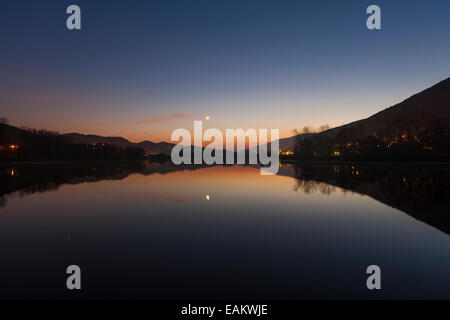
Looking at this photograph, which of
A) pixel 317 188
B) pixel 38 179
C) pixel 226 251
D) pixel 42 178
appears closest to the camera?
pixel 226 251

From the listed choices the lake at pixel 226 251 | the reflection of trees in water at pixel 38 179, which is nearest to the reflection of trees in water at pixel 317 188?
the lake at pixel 226 251

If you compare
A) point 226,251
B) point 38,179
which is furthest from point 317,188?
point 38,179

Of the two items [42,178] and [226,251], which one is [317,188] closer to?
[226,251]

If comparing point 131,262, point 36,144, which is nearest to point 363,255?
point 131,262

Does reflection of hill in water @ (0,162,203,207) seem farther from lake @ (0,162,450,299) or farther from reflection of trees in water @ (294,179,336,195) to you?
reflection of trees in water @ (294,179,336,195)

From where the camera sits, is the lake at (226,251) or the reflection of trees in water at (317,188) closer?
the lake at (226,251)

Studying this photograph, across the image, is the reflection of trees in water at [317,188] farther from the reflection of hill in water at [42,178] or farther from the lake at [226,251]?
the reflection of hill in water at [42,178]

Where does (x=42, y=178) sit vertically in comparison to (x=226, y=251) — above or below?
above

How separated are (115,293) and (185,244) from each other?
345 cm

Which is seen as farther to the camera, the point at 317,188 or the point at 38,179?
the point at 38,179

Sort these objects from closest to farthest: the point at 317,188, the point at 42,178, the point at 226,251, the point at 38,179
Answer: the point at 226,251 < the point at 317,188 < the point at 38,179 < the point at 42,178

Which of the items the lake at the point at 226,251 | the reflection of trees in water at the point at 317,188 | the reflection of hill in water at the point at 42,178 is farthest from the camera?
the reflection of hill in water at the point at 42,178

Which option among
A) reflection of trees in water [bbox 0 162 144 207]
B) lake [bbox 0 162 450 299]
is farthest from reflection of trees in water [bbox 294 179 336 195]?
reflection of trees in water [bbox 0 162 144 207]
